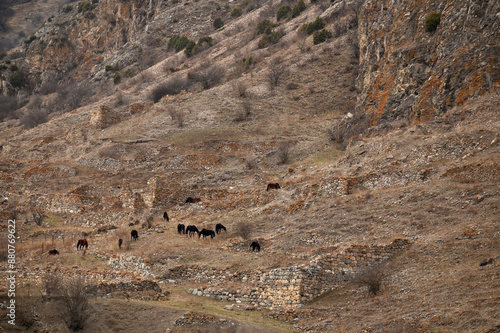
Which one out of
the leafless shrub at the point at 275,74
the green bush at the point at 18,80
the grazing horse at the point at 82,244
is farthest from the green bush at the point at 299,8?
the green bush at the point at 18,80

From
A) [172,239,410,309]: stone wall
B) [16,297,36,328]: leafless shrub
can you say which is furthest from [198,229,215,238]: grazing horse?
[16,297,36,328]: leafless shrub

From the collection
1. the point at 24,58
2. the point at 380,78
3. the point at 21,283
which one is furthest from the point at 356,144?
the point at 24,58

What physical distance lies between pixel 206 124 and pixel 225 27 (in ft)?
121

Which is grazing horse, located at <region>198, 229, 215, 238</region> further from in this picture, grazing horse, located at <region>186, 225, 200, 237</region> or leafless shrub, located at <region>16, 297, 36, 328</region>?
leafless shrub, located at <region>16, 297, 36, 328</region>

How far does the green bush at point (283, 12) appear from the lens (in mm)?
62500

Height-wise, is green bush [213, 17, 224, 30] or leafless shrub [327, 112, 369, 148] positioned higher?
green bush [213, 17, 224, 30]

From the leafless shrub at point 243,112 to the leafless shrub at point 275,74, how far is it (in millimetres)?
4777

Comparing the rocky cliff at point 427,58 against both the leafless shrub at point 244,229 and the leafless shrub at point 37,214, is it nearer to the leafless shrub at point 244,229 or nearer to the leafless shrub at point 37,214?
the leafless shrub at point 244,229

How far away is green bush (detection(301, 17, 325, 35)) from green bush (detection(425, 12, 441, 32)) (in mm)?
22429

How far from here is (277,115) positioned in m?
40.2

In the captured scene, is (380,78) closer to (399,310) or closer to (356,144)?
(356,144)

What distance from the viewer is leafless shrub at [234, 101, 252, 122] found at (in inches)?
1558

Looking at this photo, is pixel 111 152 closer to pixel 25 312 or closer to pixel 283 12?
pixel 25 312

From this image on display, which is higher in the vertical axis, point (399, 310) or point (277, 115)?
point (277, 115)
